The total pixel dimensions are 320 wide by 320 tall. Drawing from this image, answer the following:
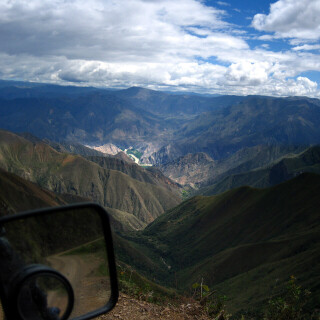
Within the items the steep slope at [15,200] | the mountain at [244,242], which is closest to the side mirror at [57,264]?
the steep slope at [15,200]

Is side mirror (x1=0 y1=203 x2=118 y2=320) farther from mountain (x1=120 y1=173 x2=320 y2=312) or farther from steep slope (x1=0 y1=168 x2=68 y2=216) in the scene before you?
mountain (x1=120 y1=173 x2=320 y2=312)

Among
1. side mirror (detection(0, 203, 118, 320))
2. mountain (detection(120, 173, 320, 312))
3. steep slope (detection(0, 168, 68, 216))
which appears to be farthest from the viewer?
mountain (detection(120, 173, 320, 312))

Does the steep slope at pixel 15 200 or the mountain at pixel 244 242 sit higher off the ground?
the steep slope at pixel 15 200

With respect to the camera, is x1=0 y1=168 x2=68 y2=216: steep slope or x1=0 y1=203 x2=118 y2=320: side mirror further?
x1=0 y1=168 x2=68 y2=216: steep slope

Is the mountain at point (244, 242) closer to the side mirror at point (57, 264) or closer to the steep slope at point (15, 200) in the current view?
the steep slope at point (15, 200)

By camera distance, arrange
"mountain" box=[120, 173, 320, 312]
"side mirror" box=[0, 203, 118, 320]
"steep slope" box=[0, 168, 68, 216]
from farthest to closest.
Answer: "mountain" box=[120, 173, 320, 312], "steep slope" box=[0, 168, 68, 216], "side mirror" box=[0, 203, 118, 320]

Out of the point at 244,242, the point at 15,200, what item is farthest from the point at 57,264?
the point at 244,242

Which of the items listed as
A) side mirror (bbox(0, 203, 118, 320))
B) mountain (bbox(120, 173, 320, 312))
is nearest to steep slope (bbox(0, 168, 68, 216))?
side mirror (bbox(0, 203, 118, 320))
